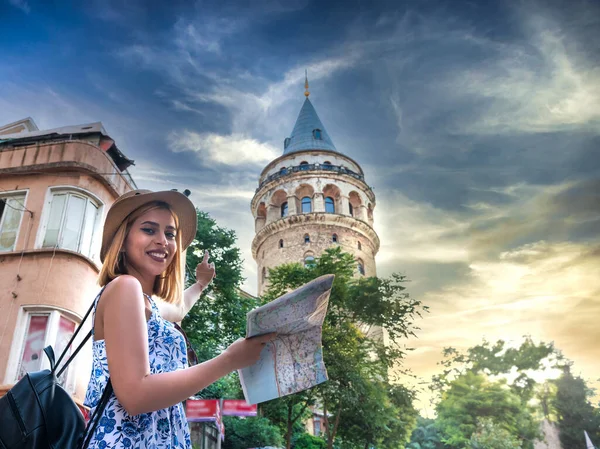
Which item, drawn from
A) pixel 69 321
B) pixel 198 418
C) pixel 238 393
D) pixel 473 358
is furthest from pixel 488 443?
pixel 69 321

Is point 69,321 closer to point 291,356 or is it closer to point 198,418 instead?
point 198,418

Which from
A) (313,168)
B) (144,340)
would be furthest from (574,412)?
(144,340)

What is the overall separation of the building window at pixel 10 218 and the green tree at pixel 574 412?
1975 inches

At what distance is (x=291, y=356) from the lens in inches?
74.2

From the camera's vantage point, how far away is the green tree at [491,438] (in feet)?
121

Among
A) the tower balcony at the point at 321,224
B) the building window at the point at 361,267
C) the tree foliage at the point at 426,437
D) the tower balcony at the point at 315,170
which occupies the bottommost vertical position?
the tree foliage at the point at 426,437

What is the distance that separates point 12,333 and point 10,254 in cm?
198

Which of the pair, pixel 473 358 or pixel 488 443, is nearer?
pixel 488 443

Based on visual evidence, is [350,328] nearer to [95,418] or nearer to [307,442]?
[307,442]

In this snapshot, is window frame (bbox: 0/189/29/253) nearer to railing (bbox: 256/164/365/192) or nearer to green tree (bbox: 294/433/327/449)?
green tree (bbox: 294/433/327/449)

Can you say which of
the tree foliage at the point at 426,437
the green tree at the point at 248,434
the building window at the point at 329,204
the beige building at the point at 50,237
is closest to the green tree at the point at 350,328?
the green tree at the point at 248,434

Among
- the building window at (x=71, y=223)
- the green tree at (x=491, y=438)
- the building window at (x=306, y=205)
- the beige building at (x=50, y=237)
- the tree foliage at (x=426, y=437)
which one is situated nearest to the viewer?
the beige building at (x=50, y=237)

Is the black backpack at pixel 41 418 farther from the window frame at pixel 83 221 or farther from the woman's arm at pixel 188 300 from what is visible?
the window frame at pixel 83 221

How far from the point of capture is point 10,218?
12.0 metres
